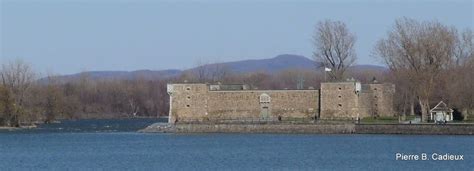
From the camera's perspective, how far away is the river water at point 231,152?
3797 cm

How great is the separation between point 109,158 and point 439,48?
2529 cm

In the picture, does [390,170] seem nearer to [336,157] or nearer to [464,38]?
[336,157]

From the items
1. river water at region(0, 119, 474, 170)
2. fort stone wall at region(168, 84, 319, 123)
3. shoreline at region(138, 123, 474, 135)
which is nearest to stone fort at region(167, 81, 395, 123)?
fort stone wall at region(168, 84, 319, 123)

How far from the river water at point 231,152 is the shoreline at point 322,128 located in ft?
5.32

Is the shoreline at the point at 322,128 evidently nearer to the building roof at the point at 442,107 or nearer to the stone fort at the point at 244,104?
the stone fort at the point at 244,104

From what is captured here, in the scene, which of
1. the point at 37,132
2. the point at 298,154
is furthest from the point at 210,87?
the point at 298,154

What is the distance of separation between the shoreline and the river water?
1.62m

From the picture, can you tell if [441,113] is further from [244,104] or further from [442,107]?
[244,104]

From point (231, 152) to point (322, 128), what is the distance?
16095mm

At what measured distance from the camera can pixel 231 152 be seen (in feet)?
150

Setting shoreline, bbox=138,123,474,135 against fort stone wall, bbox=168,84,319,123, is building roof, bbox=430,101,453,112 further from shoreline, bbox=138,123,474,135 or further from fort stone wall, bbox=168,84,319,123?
fort stone wall, bbox=168,84,319,123

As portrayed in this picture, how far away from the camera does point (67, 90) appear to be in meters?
129

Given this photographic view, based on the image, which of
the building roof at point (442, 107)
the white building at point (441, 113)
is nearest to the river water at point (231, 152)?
the white building at point (441, 113)

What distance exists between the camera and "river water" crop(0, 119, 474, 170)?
38.0m
